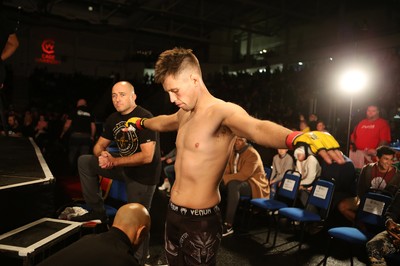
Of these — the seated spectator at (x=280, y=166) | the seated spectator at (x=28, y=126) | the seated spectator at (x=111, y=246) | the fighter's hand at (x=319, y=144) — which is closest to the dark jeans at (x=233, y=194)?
the seated spectator at (x=280, y=166)

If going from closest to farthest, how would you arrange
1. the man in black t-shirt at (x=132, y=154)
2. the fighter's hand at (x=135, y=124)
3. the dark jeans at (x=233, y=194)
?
the fighter's hand at (x=135, y=124) → the man in black t-shirt at (x=132, y=154) → the dark jeans at (x=233, y=194)

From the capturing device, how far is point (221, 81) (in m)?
14.3

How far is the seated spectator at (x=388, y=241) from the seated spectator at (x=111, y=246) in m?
2.27

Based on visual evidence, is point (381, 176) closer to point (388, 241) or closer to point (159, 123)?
point (388, 241)

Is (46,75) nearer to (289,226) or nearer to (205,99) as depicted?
(289,226)

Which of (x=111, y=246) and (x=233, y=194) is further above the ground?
(x=111, y=246)

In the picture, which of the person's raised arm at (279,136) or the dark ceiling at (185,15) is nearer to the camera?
the person's raised arm at (279,136)

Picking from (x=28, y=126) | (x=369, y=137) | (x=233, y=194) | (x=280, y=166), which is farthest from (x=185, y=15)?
(x=233, y=194)

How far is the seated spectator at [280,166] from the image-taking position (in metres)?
5.28

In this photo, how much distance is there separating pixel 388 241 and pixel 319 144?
2264 millimetres

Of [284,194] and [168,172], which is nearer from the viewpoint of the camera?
[284,194]

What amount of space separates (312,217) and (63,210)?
2762 mm

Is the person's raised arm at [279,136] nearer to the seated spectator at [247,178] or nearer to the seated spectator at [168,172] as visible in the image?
the seated spectator at [247,178]

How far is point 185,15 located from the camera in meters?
13.8
